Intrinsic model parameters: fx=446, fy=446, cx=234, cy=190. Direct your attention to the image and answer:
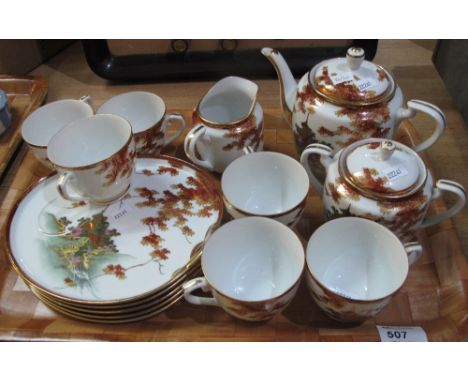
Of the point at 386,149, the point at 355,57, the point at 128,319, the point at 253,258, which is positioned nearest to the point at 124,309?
the point at 128,319

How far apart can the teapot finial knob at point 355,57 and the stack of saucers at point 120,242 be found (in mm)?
328

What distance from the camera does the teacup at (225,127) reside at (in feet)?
2.75

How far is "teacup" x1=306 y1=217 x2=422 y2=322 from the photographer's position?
67 centimetres

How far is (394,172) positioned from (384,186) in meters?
0.03

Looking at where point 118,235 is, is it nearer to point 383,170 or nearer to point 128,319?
point 128,319

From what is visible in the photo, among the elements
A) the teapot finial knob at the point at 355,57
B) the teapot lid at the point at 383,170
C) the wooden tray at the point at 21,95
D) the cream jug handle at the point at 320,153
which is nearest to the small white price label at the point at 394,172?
the teapot lid at the point at 383,170

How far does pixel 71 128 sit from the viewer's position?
2.66ft

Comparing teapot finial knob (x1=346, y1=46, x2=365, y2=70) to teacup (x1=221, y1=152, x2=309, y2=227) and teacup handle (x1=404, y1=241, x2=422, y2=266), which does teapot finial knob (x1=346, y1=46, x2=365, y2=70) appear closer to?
teacup (x1=221, y1=152, x2=309, y2=227)

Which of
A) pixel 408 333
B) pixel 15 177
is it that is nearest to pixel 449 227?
pixel 408 333

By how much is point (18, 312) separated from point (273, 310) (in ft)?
1.33

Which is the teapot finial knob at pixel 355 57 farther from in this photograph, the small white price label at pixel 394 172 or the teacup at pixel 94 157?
the teacup at pixel 94 157

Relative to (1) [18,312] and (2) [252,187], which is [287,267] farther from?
(1) [18,312]

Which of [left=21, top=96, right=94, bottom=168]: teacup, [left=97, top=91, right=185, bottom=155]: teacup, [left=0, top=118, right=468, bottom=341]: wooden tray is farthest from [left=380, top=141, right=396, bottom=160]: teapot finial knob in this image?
[left=21, top=96, right=94, bottom=168]: teacup

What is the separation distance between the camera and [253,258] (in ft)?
2.51
